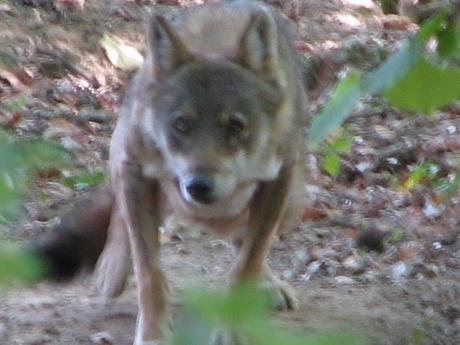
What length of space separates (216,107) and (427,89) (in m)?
2.86

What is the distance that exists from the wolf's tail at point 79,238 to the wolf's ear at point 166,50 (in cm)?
95

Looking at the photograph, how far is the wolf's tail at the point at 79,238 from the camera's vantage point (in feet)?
17.4

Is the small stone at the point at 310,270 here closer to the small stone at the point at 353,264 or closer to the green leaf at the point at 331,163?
the small stone at the point at 353,264

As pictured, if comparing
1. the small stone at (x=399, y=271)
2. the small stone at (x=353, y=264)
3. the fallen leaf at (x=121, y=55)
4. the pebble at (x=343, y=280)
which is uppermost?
the fallen leaf at (x=121, y=55)

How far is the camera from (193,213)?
5.31 m

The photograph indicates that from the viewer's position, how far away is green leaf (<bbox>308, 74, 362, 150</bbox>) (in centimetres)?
185

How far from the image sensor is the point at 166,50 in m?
5.13

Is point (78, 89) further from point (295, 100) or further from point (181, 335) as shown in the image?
point (181, 335)

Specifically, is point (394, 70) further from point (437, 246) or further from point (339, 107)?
point (437, 246)

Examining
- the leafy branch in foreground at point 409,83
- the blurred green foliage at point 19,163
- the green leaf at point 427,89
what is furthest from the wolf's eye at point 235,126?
the blurred green foliage at point 19,163

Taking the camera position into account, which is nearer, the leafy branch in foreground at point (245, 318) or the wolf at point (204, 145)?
the leafy branch in foreground at point (245, 318)

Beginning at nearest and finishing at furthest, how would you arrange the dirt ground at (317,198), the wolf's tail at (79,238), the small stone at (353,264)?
the wolf's tail at (79,238), the dirt ground at (317,198), the small stone at (353,264)

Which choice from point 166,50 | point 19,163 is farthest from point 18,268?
point 166,50

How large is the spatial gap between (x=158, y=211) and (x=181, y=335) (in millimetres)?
4315
